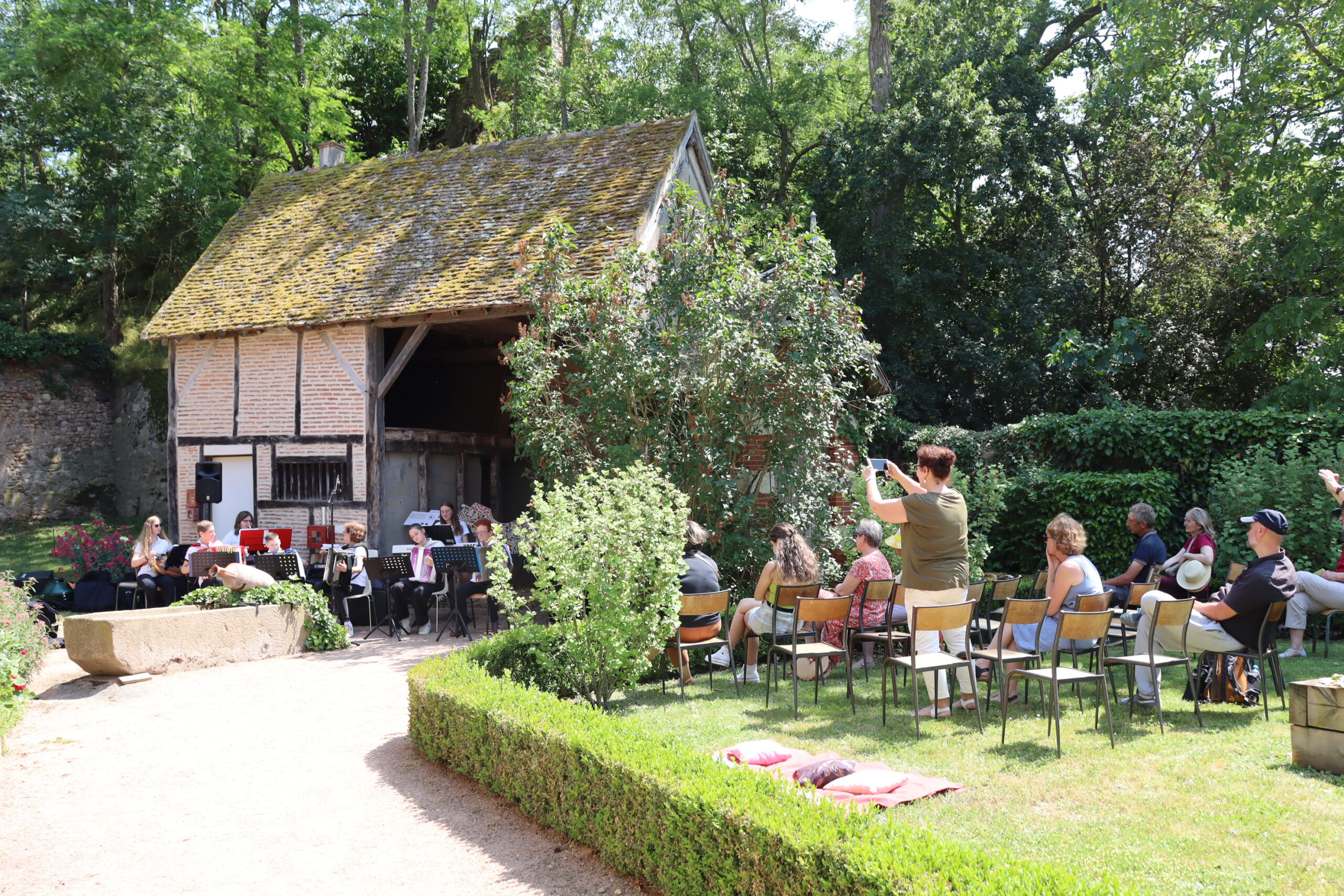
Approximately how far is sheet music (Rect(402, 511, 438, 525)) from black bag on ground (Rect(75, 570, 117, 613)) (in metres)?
3.98

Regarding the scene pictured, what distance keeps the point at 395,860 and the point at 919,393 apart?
627 inches

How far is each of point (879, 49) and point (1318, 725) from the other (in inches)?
754

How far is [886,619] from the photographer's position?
7.43 meters

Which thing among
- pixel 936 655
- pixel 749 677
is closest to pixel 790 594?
pixel 749 677

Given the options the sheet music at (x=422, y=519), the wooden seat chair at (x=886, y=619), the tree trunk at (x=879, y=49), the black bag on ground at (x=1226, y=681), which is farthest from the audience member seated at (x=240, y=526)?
the tree trunk at (x=879, y=49)

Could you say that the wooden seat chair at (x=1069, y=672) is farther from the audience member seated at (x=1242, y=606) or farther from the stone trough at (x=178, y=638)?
the stone trough at (x=178, y=638)

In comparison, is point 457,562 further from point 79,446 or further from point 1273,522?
point 79,446

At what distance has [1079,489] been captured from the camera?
12.1 metres

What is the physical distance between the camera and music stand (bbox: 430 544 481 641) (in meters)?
10.6

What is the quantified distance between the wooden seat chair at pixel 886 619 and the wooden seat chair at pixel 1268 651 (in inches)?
79.9

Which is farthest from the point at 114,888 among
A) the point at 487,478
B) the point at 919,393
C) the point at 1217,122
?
the point at 1217,122

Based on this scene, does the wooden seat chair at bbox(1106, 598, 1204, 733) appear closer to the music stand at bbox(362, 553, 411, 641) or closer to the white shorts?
the white shorts

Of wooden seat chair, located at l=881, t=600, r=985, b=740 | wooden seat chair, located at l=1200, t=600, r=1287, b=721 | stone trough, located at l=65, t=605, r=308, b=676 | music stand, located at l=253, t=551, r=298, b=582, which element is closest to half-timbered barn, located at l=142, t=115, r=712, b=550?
music stand, located at l=253, t=551, r=298, b=582

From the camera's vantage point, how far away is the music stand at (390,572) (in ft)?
35.7
